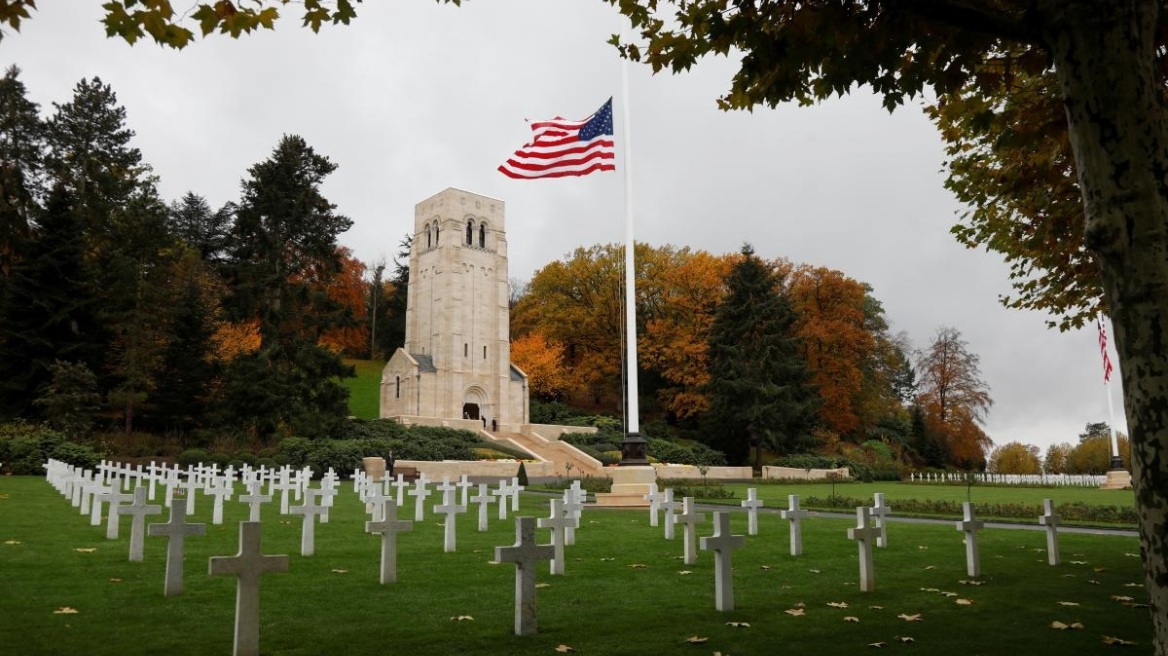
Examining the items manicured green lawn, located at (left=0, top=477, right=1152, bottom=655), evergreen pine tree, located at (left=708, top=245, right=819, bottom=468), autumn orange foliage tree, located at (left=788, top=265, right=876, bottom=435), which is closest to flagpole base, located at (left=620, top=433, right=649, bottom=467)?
manicured green lawn, located at (left=0, top=477, right=1152, bottom=655)

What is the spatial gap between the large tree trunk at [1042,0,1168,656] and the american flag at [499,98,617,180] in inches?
656

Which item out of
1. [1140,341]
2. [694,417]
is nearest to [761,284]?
[694,417]

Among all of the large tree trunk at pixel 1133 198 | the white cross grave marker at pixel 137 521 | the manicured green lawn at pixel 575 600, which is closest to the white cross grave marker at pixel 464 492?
the manicured green lawn at pixel 575 600

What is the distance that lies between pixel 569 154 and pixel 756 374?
29.4 meters

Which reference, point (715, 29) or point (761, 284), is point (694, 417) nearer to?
point (761, 284)

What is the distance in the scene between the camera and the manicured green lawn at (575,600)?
5.69 meters

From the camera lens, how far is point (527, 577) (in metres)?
6.04

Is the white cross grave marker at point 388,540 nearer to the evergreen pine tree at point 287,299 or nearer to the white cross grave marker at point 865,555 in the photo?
the white cross grave marker at point 865,555

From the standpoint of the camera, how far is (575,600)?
24.3 ft

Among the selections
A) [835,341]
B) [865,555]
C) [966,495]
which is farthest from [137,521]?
[835,341]

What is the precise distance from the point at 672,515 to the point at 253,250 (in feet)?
126

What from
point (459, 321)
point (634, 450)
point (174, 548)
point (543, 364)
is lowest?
point (174, 548)

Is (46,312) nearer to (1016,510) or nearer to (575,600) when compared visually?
(575,600)

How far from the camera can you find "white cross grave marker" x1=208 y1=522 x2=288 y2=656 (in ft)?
16.9
